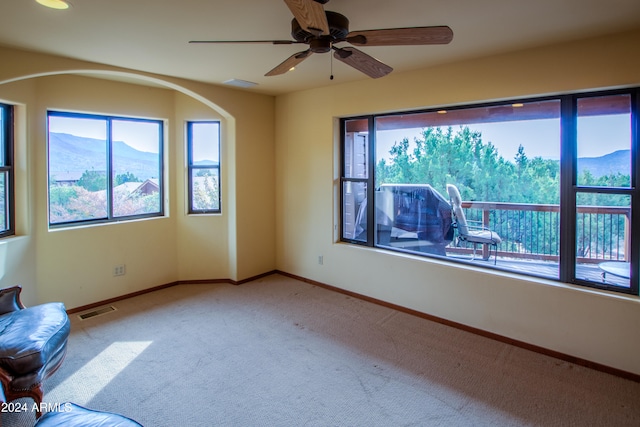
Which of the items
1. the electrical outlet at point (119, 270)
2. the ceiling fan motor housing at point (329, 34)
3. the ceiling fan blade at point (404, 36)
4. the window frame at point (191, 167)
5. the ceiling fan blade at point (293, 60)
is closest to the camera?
the ceiling fan blade at point (404, 36)

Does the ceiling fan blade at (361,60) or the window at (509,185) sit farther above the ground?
the ceiling fan blade at (361,60)

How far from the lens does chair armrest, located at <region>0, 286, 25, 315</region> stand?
281cm

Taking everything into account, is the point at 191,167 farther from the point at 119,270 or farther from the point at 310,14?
the point at 310,14

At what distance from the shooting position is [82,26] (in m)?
2.62

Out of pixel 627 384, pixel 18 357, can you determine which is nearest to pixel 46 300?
pixel 18 357

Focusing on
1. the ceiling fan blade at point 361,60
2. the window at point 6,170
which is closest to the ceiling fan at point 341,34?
the ceiling fan blade at point 361,60

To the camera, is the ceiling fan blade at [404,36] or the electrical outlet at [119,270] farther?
the electrical outlet at [119,270]

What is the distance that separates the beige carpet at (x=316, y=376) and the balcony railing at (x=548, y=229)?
913 millimetres

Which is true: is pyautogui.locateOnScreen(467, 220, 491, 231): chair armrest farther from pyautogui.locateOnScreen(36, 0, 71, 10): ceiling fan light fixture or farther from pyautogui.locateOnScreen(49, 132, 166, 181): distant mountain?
pyautogui.locateOnScreen(49, 132, 166, 181): distant mountain

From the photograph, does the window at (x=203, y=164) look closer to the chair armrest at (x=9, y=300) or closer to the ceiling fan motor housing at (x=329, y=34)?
the chair armrest at (x=9, y=300)

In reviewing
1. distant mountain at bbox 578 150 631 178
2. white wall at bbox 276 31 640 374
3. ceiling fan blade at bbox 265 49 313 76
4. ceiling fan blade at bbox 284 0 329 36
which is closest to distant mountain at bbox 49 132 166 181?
white wall at bbox 276 31 640 374

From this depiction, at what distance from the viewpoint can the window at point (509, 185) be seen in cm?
294

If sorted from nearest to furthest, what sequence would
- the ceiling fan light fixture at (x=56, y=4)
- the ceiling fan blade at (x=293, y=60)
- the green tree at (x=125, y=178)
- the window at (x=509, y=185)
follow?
the ceiling fan light fixture at (x=56, y=4)
the ceiling fan blade at (x=293, y=60)
the window at (x=509, y=185)
the green tree at (x=125, y=178)

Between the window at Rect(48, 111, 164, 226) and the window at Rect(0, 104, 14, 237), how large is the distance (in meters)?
0.40
